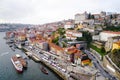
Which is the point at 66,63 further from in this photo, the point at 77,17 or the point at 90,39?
the point at 77,17

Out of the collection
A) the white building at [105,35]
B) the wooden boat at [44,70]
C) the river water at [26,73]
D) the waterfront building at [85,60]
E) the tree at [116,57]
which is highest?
the white building at [105,35]

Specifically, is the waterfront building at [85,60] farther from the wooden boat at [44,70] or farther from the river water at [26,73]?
the wooden boat at [44,70]

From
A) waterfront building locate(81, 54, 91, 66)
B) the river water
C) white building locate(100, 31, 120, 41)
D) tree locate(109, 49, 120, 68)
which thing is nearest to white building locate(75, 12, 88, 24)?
white building locate(100, 31, 120, 41)

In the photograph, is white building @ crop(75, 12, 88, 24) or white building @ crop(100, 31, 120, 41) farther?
white building @ crop(75, 12, 88, 24)

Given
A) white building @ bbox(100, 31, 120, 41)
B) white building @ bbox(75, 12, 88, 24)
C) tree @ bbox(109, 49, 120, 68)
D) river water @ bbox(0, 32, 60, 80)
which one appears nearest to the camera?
tree @ bbox(109, 49, 120, 68)

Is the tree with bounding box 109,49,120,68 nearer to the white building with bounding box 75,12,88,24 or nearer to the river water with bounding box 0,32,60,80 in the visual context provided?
the river water with bounding box 0,32,60,80

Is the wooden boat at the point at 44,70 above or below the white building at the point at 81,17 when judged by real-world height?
below

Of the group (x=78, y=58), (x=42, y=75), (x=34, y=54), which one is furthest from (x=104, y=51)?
(x=34, y=54)

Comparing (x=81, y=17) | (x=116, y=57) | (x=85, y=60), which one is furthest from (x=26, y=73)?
(x=81, y=17)

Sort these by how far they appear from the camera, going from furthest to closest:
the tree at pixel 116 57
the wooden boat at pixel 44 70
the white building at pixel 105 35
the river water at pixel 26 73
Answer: the white building at pixel 105 35 < the wooden boat at pixel 44 70 < the river water at pixel 26 73 < the tree at pixel 116 57

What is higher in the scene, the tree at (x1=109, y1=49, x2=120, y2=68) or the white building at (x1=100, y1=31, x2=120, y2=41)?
the white building at (x1=100, y1=31, x2=120, y2=41)

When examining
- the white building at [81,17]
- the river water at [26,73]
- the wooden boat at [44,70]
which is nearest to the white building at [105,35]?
the river water at [26,73]
